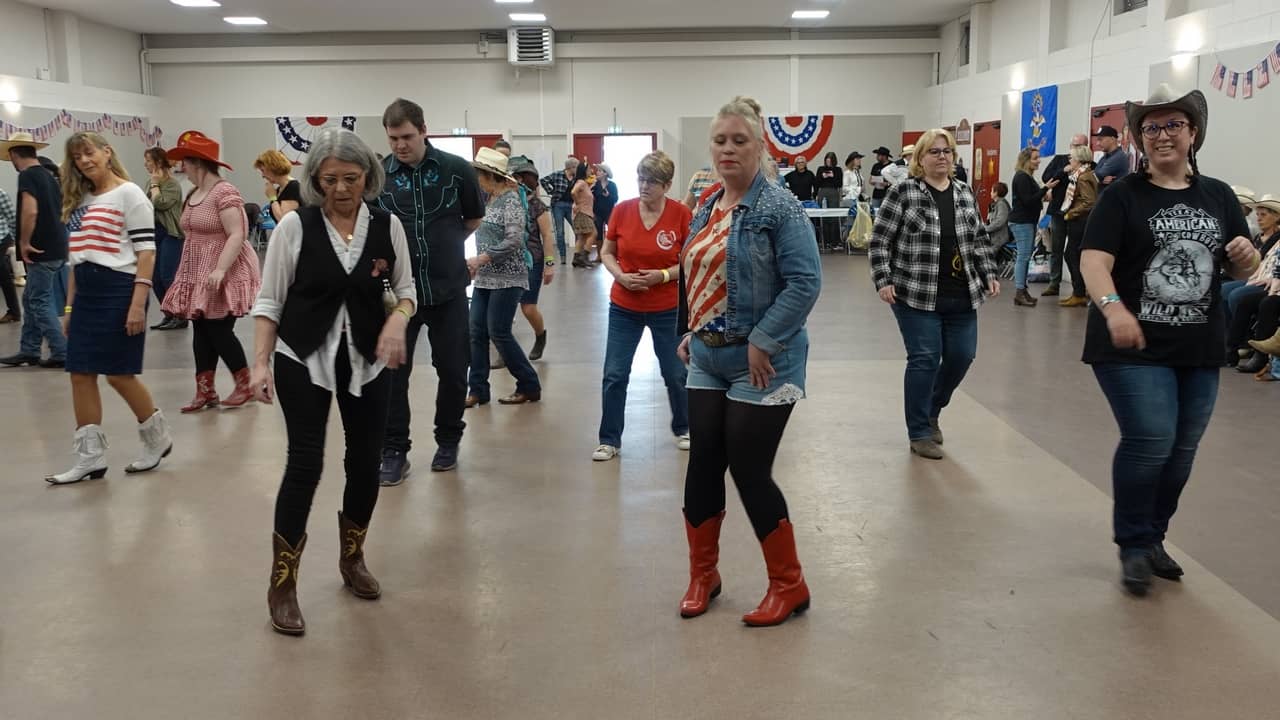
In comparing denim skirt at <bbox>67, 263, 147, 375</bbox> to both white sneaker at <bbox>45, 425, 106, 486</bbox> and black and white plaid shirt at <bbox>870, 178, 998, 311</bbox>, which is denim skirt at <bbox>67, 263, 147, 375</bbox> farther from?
black and white plaid shirt at <bbox>870, 178, 998, 311</bbox>

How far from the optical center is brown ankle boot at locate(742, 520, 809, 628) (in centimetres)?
317

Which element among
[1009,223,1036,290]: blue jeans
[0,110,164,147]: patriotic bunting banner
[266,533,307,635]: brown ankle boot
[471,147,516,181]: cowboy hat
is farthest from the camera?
[0,110,164,147]: patriotic bunting banner

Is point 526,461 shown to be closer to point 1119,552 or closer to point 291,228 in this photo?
point 291,228

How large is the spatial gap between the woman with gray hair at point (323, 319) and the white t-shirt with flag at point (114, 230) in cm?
179

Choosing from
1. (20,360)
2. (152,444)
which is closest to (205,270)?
(152,444)

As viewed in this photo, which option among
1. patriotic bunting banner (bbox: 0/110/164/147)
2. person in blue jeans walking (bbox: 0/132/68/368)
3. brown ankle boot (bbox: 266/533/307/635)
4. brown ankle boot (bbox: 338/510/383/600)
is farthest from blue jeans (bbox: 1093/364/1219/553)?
patriotic bunting banner (bbox: 0/110/164/147)

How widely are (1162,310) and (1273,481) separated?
1.90m

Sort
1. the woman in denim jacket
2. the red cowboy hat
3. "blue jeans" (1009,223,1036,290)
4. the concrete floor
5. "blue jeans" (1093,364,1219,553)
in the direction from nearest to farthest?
the concrete floor → the woman in denim jacket → "blue jeans" (1093,364,1219,553) → the red cowboy hat → "blue jeans" (1009,223,1036,290)

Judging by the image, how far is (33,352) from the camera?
782 cm

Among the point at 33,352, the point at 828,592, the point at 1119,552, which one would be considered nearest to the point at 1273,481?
the point at 1119,552

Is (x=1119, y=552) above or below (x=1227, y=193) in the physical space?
below

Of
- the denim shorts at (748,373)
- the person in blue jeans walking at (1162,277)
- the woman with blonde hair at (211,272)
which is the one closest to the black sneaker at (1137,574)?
the person in blue jeans walking at (1162,277)

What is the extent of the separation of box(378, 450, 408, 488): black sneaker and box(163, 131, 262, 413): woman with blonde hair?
1582 mm

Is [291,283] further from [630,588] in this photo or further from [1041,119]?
[1041,119]
